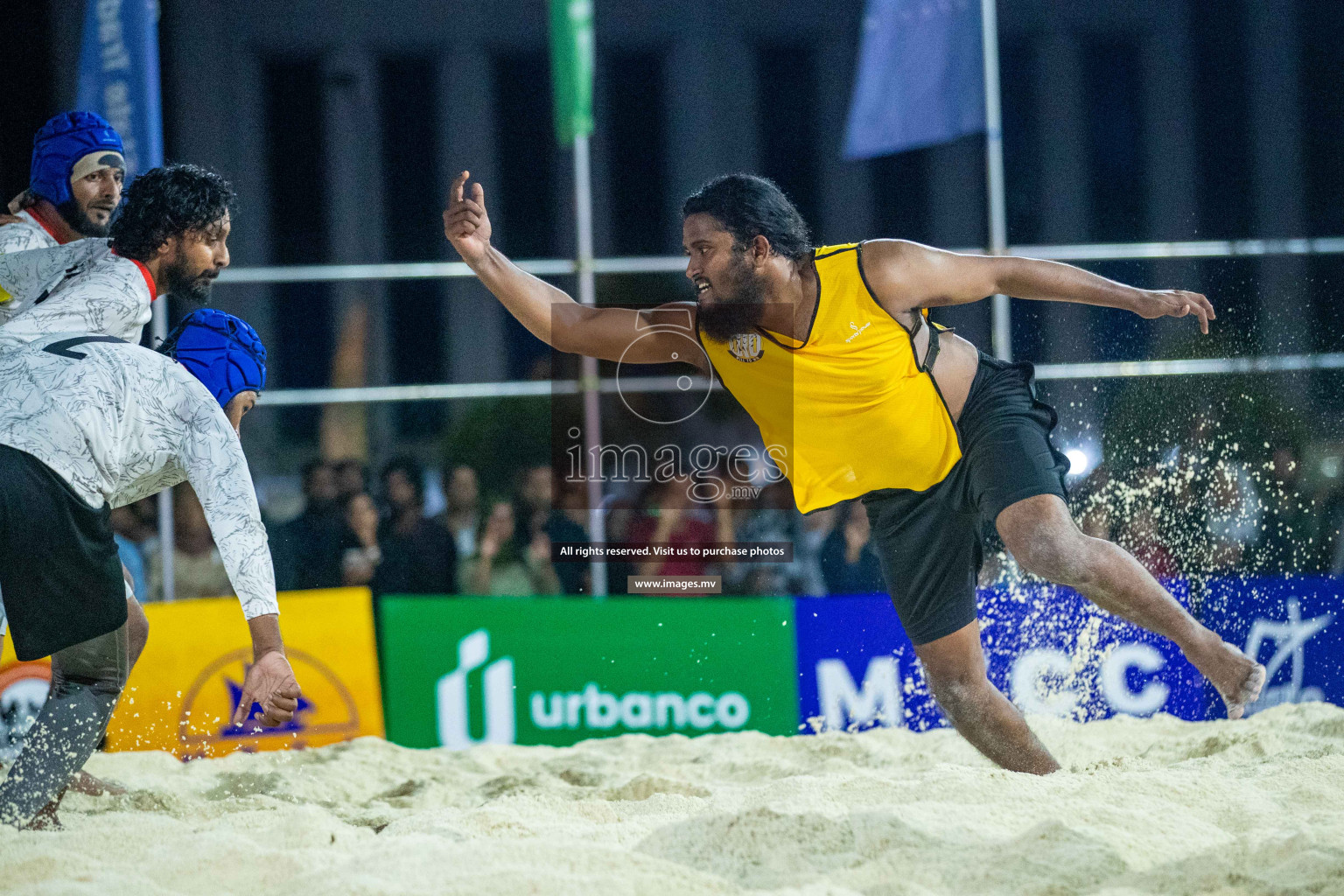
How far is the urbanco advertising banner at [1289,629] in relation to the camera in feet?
15.9

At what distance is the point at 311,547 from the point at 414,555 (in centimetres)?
46

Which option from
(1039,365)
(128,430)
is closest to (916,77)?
(1039,365)

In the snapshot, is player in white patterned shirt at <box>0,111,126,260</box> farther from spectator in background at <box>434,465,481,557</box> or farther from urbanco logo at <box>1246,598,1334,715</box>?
urbanco logo at <box>1246,598,1334,715</box>

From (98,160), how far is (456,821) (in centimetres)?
229

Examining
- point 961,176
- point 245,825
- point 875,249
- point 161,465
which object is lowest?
point 245,825

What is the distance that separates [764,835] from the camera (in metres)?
2.50

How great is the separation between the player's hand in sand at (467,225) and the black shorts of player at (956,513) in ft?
4.67

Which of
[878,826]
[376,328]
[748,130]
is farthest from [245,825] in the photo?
[748,130]

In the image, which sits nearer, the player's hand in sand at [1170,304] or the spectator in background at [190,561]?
the player's hand in sand at [1170,304]

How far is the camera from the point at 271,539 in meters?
5.17

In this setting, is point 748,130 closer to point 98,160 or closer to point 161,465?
point 98,160

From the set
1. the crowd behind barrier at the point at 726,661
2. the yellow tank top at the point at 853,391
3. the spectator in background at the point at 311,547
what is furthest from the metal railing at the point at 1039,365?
the yellow tank top at the point at 853,391

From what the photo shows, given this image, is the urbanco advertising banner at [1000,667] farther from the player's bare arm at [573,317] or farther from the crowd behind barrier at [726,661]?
the player's bare arm at [573,317]

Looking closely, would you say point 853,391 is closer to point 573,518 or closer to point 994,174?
point 573,518
